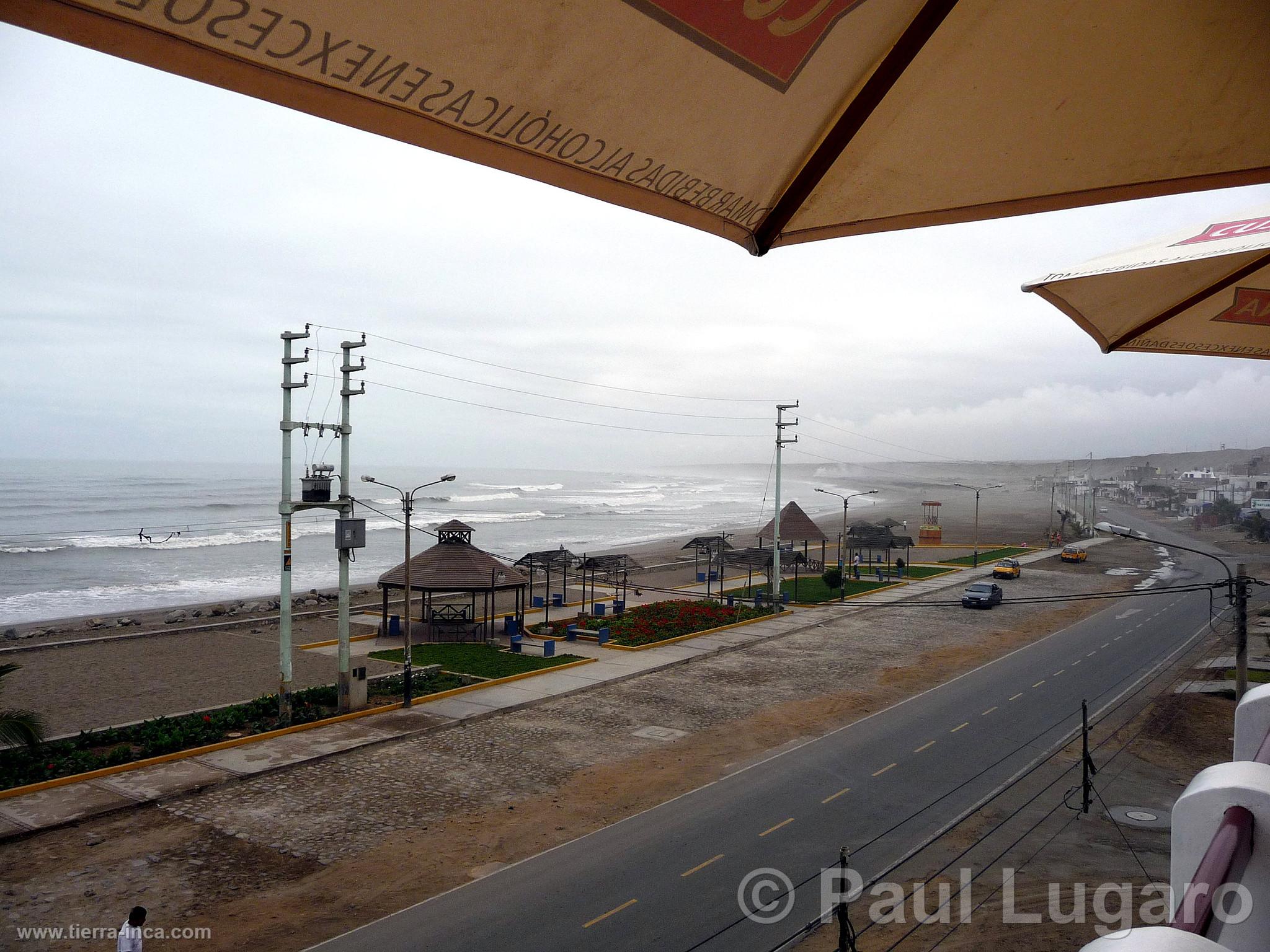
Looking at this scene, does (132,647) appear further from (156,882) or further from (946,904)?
(946,904)

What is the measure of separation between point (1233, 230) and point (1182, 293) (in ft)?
1.57

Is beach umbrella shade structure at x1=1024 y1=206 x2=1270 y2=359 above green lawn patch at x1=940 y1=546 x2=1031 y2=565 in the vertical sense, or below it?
above

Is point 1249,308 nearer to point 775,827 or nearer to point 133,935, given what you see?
point 775,827

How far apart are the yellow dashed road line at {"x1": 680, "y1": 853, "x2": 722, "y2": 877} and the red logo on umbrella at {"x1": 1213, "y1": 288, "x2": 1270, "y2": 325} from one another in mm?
10190

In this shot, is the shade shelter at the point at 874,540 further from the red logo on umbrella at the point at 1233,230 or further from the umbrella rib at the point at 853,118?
the umbrella rib at the point at 853,118

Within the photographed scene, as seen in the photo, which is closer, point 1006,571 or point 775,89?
point 775,89

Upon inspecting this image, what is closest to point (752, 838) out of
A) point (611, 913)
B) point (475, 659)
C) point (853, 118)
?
point (611, 913)

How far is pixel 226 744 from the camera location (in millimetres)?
18141

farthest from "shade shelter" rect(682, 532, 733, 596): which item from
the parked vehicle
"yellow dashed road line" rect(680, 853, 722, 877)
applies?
"yellow dashed road line" rect(680, 853, 722, 877)

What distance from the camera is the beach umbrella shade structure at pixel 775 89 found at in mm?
2080

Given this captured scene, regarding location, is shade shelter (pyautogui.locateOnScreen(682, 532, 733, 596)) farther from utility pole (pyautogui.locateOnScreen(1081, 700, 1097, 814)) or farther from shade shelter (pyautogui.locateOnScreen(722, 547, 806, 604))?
utility pole (pyautogui.locateOnScreen(1081, 700, 1097, 814))

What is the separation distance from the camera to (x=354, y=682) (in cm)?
2108

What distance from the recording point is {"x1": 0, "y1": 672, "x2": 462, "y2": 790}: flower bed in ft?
53.2

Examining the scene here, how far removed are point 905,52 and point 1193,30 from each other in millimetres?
1040
